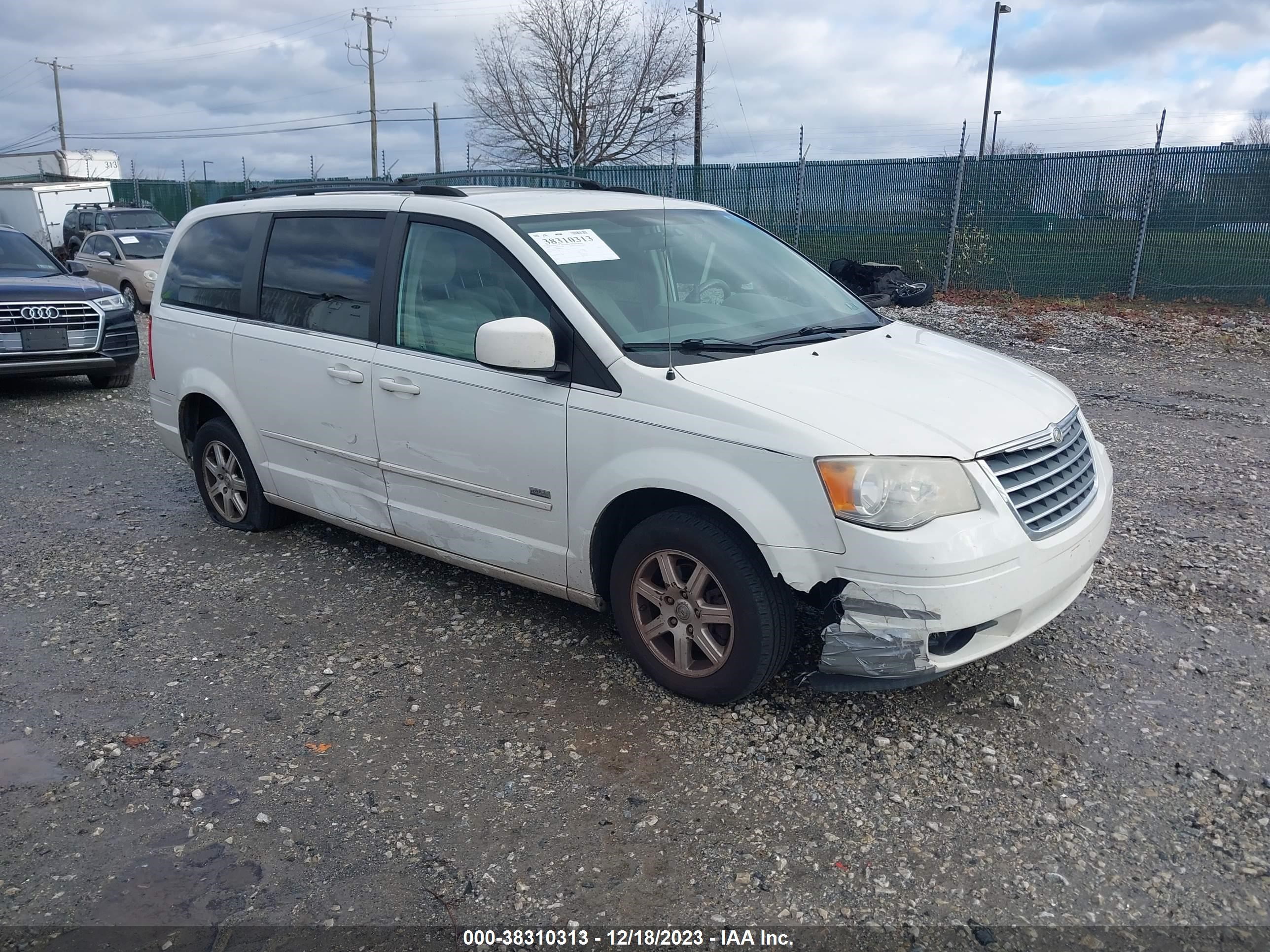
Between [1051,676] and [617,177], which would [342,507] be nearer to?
[1051,676]

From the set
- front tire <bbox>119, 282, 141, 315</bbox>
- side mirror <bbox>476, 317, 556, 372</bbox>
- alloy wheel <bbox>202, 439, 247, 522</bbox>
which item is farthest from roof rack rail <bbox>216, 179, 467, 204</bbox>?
front tire <bbox>119, 282, 141, 315</bbox>

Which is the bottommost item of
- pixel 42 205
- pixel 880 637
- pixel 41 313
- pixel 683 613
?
pixel 683 613

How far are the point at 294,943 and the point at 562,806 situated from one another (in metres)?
0.89

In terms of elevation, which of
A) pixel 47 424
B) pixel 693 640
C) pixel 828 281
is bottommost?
pixel 47 424

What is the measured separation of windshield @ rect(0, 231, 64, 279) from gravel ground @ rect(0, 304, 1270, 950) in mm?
6332

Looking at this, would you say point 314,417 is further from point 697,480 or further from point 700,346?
point 697,480

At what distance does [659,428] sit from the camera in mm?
3535

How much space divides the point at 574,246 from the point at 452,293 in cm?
59

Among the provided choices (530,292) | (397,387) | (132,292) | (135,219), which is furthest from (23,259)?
(135,219)

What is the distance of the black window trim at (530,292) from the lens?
375cm

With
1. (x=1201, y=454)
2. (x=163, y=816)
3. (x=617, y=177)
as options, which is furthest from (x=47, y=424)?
(x=617, y=177)

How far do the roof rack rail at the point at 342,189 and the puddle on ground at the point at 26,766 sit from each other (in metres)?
2.73

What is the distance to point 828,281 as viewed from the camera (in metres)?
4.97

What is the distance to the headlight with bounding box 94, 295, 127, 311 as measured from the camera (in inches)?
396
